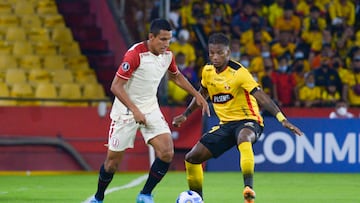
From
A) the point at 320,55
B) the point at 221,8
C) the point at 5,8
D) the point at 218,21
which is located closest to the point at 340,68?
the point at 320,55

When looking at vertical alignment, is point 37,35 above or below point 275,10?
below

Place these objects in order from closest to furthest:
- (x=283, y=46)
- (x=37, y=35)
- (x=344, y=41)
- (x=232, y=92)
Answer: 1. (x=232, y=92)
2. (x=37, y=35)
3. (x=283, y=46)
4. (x=344, y=41)

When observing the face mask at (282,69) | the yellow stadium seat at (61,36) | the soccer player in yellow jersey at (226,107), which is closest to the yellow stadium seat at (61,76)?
the yellow stadium seat at (61,36)

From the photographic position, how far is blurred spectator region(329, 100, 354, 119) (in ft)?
66.7

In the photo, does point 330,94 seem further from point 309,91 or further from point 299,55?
point 299,55

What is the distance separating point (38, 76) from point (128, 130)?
33.9 ft

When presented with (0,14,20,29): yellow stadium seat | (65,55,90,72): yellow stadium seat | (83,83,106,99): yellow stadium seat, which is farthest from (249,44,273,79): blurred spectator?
(0,14,20,29): yellow stadium seat

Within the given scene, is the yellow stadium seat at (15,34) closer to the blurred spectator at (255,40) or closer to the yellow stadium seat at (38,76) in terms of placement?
the yellow stadium seat at (38,76)

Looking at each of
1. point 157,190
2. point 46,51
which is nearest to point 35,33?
point 46,51

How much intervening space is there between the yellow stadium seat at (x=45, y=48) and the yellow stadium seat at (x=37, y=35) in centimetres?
13

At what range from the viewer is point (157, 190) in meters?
15.0

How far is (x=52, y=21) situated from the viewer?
74.8 feet

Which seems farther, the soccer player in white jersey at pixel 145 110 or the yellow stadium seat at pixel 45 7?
the yellow stadium seat at pixel 45 7

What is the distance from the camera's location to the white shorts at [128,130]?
11.3 m
